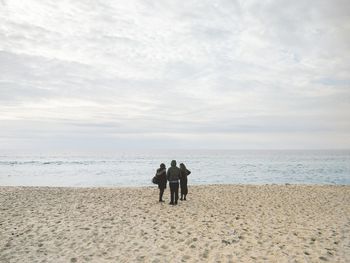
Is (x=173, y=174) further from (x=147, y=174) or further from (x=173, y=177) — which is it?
(x=147, y=174)

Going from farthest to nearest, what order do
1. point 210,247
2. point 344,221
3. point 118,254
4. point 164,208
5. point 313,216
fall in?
point 164,208 < point 313,216 < point 344,221 < point 210,247 < point 118,254

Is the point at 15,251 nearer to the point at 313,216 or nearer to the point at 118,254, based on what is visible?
the point at 118,254

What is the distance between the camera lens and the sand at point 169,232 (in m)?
7.81

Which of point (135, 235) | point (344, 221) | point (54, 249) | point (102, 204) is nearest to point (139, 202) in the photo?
point (102, 204)

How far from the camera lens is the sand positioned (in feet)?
25.6

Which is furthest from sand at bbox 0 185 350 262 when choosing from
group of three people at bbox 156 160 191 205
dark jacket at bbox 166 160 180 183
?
dark jacket at bbox 166 160 180 183

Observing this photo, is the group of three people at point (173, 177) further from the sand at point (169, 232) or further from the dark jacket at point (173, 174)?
the sand at point (169, 232)

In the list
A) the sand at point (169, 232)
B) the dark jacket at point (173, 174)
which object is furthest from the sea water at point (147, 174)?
the sand at point (169, 232)

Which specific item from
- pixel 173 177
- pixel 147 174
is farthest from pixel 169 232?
pixel 147 174

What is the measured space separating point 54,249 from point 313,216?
9.88 meters

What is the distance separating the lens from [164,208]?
1393cm

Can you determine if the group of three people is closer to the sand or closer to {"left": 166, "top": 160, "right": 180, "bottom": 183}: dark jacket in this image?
{"left": 166, "top": 160, "right": 180, "bottom": 183}: dark jacket

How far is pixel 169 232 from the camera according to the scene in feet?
32.3

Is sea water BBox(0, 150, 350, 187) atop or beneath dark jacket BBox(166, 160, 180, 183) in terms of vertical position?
beneath
